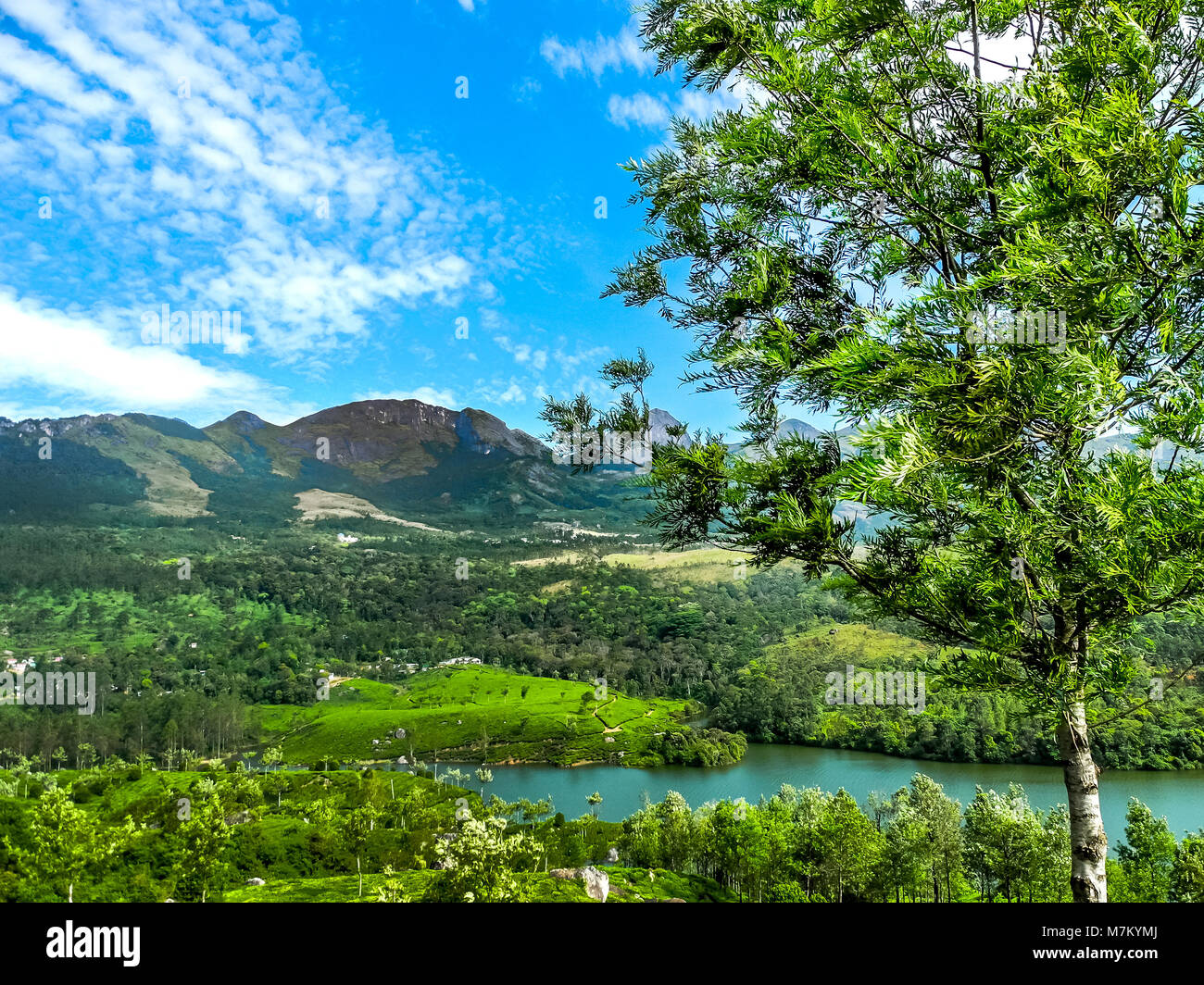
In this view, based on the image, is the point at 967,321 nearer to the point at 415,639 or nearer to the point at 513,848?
the point at 513,848

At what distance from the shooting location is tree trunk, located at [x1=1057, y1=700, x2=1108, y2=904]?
2.92 metres

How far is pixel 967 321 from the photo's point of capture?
2.77 metres

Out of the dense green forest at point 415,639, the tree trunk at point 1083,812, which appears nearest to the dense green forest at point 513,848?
the tree trunk at point 1083,812

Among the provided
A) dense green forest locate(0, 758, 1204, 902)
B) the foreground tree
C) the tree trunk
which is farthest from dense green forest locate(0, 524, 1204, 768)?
the tree trunk

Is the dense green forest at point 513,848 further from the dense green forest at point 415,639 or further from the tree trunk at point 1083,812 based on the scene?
the dense green forest at point 415,639

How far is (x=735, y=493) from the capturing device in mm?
3564

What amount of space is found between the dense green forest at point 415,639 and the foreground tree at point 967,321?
59.5 meters

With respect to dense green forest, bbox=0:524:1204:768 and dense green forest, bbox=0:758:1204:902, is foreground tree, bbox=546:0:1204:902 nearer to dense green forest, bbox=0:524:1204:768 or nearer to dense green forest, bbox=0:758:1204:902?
dense green forest, bbox=0:758:1204:902

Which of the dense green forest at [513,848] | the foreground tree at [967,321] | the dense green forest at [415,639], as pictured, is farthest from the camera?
the dense green forest at [415,639]

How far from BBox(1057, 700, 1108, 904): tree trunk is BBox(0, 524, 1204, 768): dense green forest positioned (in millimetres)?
60757

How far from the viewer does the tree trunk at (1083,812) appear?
2.92 meters
